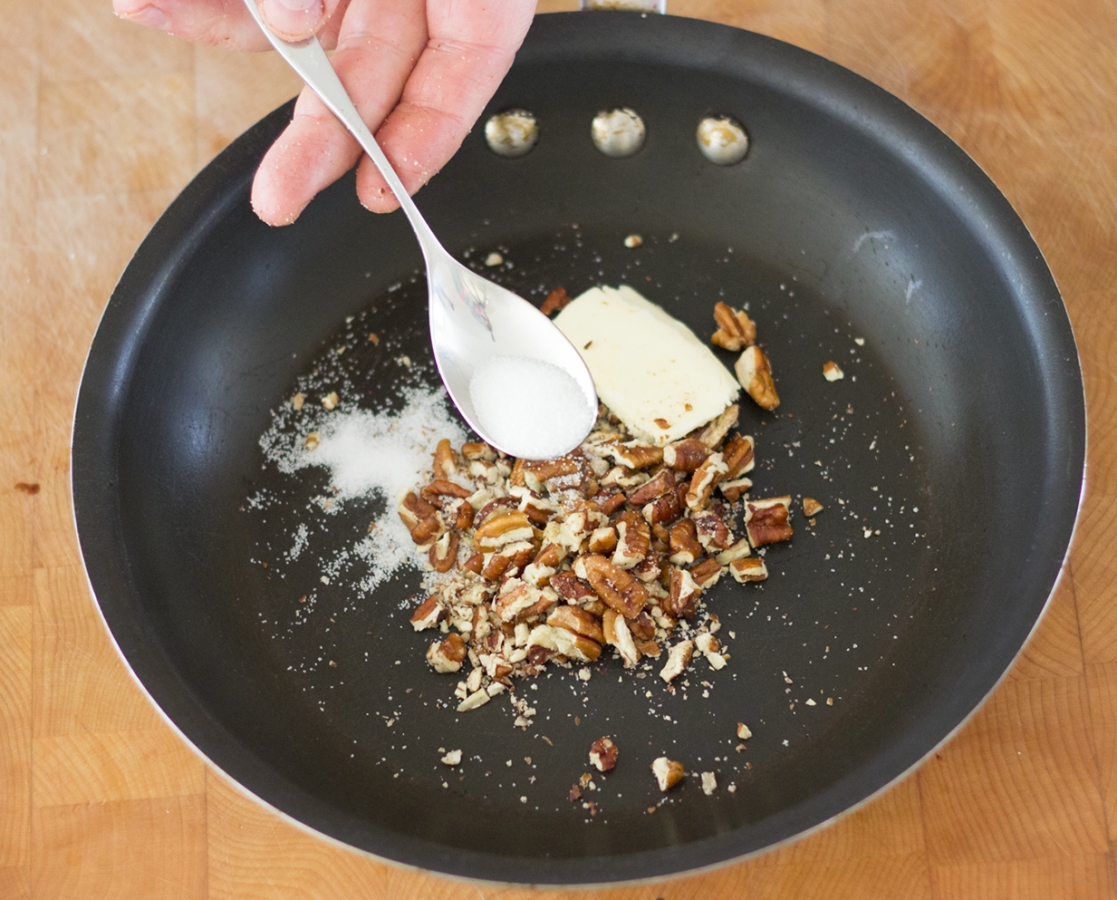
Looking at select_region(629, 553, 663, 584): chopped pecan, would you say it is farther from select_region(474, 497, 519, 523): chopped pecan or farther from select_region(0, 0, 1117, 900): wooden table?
select_region(0, 0, 1117, 900): wooden table

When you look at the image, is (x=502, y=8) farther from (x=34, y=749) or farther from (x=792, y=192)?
(x=34, y=749)

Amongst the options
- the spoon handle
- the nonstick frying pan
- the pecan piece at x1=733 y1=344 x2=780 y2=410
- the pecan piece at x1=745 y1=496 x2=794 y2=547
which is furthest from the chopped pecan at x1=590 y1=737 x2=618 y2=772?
the spoon handle

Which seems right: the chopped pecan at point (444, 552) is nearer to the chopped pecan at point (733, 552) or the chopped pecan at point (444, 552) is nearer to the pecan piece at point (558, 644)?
the pecan piece at point (558, 644)

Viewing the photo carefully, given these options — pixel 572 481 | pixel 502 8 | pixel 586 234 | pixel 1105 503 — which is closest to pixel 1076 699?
pixel 1105 503

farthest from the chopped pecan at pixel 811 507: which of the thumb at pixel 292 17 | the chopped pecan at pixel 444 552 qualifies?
the thumb at pixel 292 17

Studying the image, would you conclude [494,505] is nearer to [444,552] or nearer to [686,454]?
[444,552]

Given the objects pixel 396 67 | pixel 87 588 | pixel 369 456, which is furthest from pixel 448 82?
pixel 87 588
